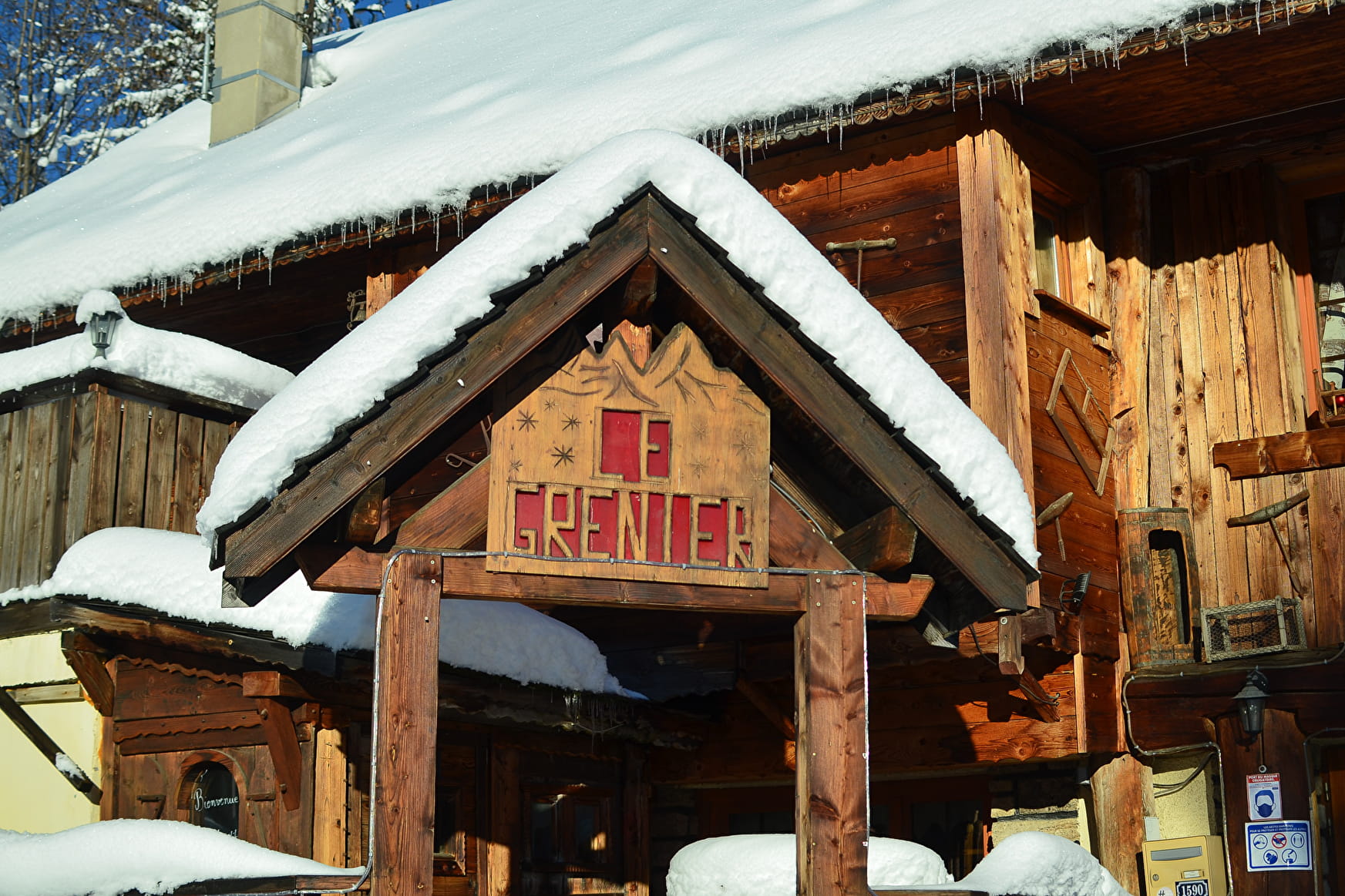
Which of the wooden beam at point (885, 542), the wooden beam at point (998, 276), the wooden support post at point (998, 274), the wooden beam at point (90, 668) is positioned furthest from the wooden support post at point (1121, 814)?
the wooden beam at point (90, 668)

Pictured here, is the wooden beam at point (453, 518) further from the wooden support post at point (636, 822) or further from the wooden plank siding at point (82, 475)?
the wooden plank siding at point (82, 475)

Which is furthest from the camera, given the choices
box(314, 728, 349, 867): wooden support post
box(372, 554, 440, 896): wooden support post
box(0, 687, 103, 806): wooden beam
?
box(0, 687, 103, 806): wooden beam

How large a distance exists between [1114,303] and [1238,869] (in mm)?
3424

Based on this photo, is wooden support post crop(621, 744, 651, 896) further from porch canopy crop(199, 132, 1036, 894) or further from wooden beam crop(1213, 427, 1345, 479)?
porch canopy crop(199, 132, 1036, 894)

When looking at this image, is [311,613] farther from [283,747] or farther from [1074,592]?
[1074,592]

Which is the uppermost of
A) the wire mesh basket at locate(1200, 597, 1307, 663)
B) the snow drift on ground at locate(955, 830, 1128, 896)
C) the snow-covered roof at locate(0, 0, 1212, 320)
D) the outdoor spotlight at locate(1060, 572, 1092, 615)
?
the snow-covered roof at locate(0, 0, 1212, 320)

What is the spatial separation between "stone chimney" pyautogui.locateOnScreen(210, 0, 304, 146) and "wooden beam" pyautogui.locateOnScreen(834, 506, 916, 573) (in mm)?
10849

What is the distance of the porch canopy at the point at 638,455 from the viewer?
17.5 feet

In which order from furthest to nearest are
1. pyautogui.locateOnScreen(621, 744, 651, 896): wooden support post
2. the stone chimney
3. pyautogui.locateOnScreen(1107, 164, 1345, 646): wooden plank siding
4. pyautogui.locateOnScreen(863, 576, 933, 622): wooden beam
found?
1. the stone chimney
2. pyautogui.locateOnScreen(621, 744, 651, 896): wooden support post
3. pyautogui.locateOnScreen(1107, 164, 1345, 646): wooden plank siding
4. pyautogui.locateOnScreen(863, 576, 933, 622): wooden beam

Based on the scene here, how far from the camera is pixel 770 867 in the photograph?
6469mm

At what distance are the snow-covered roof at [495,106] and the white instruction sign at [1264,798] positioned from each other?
13.5 ft

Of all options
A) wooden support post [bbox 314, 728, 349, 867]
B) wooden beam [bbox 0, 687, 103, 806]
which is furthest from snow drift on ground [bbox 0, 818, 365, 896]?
wooden beam [bbox 0, 687, 103, 806]

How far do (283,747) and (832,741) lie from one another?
3.87m

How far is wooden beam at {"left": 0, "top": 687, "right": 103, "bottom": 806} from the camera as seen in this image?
31.4 feet
